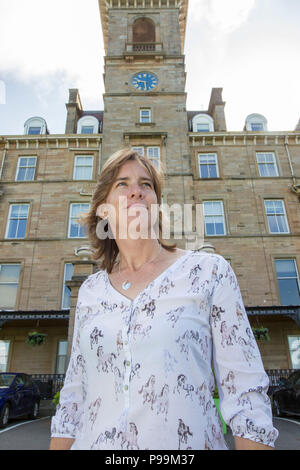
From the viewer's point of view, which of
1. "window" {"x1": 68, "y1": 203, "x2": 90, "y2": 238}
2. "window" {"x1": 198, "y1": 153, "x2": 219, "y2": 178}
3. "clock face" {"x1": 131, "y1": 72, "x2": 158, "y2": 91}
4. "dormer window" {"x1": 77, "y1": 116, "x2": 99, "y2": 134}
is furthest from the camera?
"dormer window" {"x1": 77, "y1": 116, "x2": 99, "y2": 134}

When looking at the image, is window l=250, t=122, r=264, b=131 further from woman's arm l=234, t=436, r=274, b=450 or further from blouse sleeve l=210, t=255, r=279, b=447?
woman's arm l=234, t=436, r=274, b=450

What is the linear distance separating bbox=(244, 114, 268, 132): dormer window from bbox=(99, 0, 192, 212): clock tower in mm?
5188

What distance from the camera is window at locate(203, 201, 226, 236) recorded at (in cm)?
1830

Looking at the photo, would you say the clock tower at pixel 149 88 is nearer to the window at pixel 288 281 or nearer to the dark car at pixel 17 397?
the window at pixel 288 281

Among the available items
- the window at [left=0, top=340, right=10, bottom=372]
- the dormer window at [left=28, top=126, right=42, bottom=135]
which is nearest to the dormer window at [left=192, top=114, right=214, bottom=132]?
the dormer window at [left=28, top=126, right=42, bottom=135]

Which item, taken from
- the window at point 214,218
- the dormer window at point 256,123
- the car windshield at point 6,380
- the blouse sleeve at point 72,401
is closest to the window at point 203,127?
the dormer window at point 256,123

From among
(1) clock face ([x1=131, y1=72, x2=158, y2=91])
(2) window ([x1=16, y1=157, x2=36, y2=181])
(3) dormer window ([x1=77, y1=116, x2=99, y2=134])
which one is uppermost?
(1) clock face ([x1=131, y1=72, x2=158, y2=91])

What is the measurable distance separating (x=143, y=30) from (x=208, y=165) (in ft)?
46.1

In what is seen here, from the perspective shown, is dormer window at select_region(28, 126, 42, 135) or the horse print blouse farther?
dormer window at select_region(28, 126, 42, 135)

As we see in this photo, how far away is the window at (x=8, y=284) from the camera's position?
16.7m

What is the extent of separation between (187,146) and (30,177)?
409 inches

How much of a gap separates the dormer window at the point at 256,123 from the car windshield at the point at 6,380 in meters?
20.7

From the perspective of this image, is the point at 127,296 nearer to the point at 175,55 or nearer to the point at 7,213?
the point at 7,213

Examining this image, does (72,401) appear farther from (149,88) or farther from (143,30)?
(143,30)
